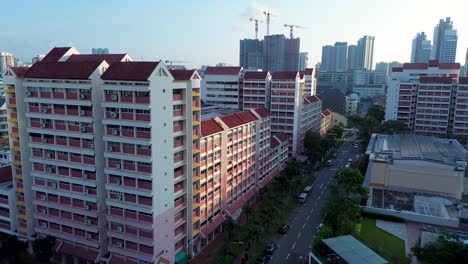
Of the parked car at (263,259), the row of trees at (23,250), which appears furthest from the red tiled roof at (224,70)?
the row of trees at (23,250)

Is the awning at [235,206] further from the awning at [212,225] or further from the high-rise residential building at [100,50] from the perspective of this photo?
the high-rise residential building at [100,50]

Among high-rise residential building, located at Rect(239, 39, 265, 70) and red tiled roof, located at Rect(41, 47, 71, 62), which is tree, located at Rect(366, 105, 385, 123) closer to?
high-rise residential building, located at Rect(239, 39, 265, 70)

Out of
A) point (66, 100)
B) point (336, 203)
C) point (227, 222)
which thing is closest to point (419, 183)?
point (336, 203)

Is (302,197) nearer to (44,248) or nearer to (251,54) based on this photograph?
(44,248)

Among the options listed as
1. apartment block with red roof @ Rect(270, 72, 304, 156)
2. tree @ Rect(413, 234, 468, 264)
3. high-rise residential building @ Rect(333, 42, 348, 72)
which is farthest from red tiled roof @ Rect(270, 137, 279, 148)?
high-rise residential building @ Rect(333, 42, 348, 72)

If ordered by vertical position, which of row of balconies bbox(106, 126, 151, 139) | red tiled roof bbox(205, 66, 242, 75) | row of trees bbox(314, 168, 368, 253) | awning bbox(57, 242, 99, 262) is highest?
red tiled roof bbox(205, 66, 242, 75)

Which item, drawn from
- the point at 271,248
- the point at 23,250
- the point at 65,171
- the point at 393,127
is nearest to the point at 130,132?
the point at 65,171
